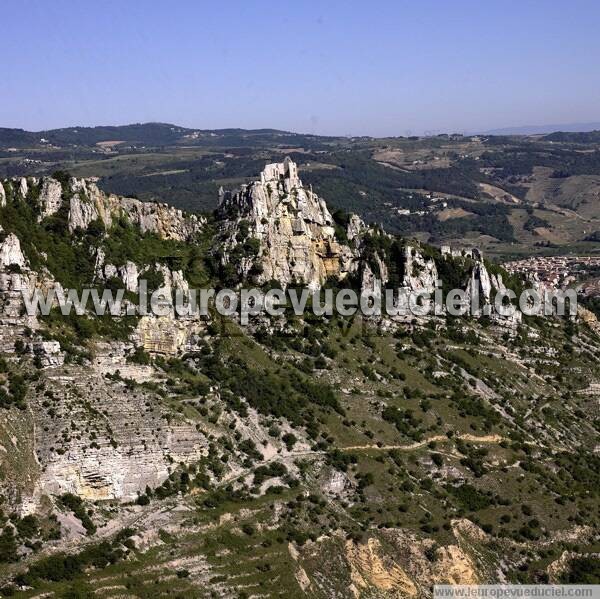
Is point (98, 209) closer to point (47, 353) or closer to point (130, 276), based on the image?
point (130, 276)

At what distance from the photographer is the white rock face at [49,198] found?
9525 centimetres

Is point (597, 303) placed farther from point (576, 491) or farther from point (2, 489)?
point (2, 489)

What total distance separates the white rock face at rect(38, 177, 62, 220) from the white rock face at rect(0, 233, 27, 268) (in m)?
14.8

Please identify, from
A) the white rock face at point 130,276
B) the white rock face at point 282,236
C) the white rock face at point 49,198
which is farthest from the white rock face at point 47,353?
the white rock face at point 282,236

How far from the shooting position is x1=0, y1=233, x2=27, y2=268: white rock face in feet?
259

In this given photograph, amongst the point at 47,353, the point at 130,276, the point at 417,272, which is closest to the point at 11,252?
the point at 47,353

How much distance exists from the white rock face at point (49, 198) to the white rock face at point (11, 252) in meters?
14.8

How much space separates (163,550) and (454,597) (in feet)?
68.5

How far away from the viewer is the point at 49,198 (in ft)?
314

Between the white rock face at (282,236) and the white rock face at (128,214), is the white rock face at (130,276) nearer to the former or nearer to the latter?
the white rock face at (128,214)

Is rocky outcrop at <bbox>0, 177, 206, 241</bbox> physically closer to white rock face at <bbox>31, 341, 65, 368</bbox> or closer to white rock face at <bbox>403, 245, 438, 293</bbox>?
white rock face at <bbox>31, 341, 65, 368</bbox>

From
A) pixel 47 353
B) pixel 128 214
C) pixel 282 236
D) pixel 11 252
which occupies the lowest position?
pixel 47 353

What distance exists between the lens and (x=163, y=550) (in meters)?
61.1

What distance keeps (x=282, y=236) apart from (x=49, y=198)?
965 inches
